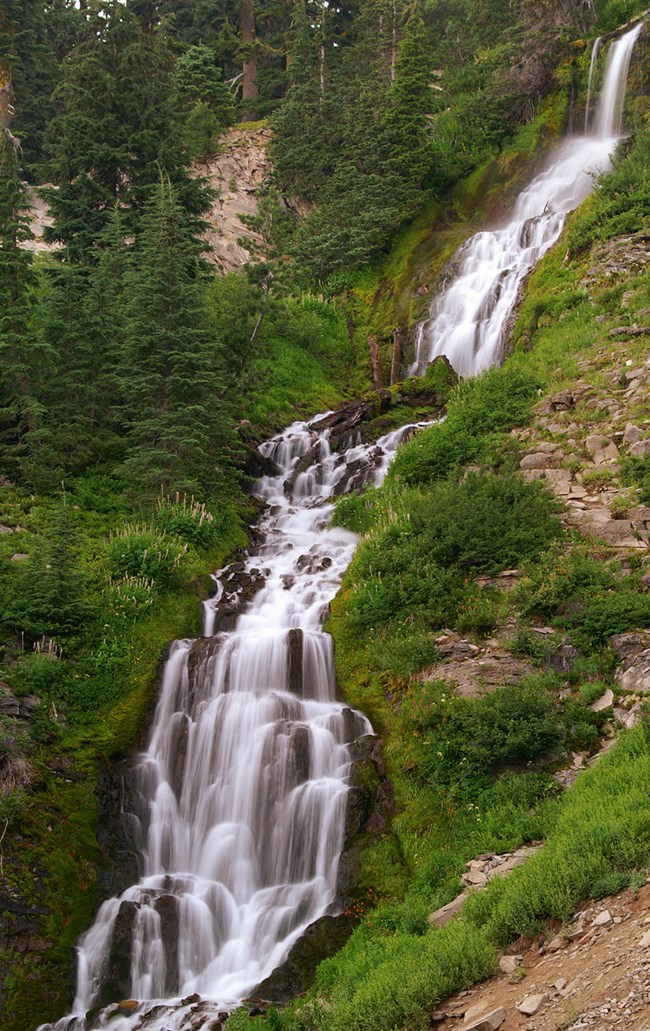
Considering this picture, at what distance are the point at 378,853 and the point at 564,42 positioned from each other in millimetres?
34432

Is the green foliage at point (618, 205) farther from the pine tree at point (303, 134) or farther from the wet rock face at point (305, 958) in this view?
the wet rock face at point (305, 958)

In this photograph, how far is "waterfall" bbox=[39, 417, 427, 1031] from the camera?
995cm

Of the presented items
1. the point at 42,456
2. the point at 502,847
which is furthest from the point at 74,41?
the point at 502,847

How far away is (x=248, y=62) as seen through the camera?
46.2 m

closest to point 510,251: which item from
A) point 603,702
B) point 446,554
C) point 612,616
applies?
point 446,554

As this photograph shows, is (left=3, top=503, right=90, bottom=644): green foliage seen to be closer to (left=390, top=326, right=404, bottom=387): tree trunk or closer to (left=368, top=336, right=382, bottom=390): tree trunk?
(left=390, top=326, right=404, bottom=387): tree trunk

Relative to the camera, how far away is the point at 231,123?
A: 140ft

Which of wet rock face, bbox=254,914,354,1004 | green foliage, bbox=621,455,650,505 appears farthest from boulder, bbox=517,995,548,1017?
green foliage, bbox=621,455,650,505

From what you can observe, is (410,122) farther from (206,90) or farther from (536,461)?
(536,461)

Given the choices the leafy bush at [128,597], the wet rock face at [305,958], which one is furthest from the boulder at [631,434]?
the wet rock face at [305,958]

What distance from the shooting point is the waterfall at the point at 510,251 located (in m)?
24.7

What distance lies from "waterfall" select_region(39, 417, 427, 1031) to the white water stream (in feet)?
0.06

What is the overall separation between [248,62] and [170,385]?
35318 mm

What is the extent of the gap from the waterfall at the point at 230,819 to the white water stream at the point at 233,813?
0.7 inches
